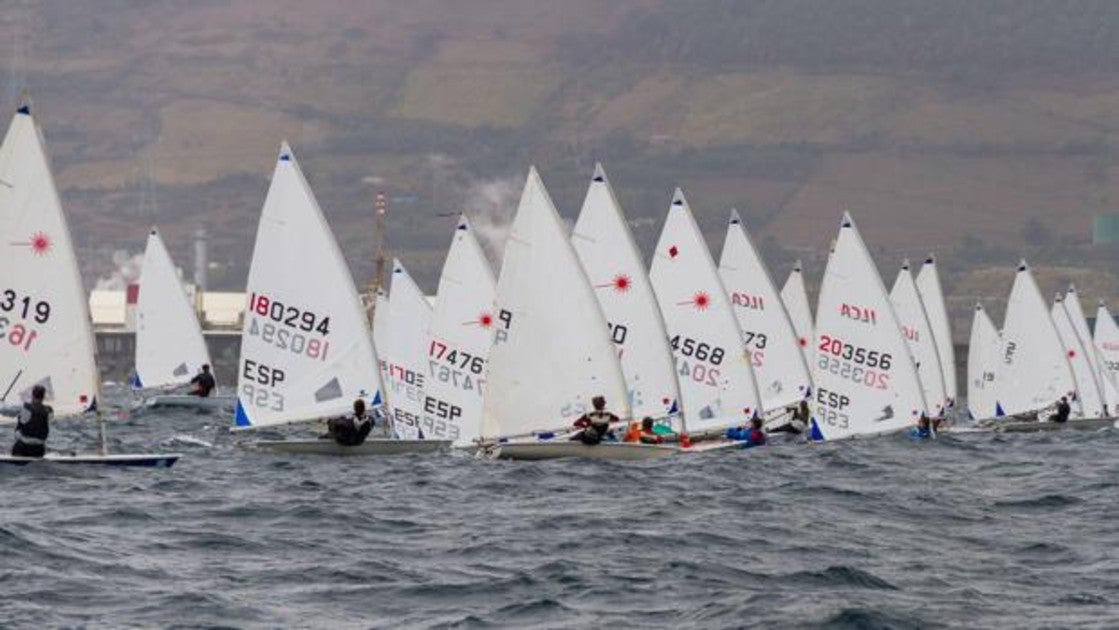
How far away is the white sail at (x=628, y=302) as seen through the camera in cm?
4544

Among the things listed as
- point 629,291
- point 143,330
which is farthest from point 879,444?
point 143,330

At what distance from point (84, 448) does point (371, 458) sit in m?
8.44

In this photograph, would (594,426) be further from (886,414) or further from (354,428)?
(886,414)

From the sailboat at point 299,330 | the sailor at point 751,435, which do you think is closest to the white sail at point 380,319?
the sailor at point 751,435

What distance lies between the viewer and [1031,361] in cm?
7025

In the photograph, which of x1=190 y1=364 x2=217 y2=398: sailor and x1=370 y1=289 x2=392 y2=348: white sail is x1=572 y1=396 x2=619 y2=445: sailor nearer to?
x1=370 y1=289 x2=392 y2=348: white sail

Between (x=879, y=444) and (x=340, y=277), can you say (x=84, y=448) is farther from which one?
(x=879, y=444)

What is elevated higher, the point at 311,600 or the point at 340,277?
the point at 340,277

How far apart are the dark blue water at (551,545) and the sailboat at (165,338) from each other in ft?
109

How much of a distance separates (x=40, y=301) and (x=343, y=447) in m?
7.32

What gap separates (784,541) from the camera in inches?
1146

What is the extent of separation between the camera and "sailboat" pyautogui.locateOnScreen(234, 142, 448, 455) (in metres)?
42.2

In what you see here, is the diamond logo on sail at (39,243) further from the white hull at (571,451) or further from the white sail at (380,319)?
the white sail at (380,319)

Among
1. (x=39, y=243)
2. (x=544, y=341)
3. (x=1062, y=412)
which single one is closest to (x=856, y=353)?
(x=544, y=341)
